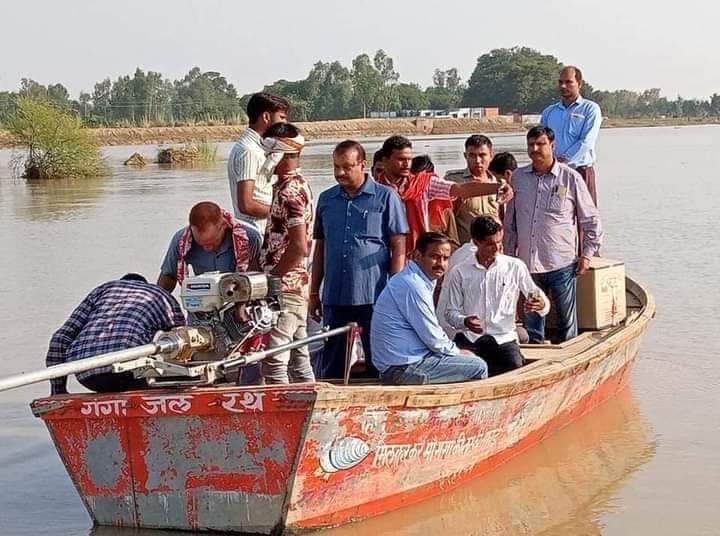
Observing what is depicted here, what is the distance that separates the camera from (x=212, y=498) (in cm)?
557

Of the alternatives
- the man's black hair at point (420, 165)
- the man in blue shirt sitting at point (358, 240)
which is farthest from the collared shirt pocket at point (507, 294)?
the man's black hair at point (420, 165)

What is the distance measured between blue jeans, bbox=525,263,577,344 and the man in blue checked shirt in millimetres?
2889

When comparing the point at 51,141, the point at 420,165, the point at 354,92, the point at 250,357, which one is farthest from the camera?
the point at 354,92

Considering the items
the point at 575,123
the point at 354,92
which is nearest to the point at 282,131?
the point at 575,123

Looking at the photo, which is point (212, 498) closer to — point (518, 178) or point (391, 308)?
point (391, 308)

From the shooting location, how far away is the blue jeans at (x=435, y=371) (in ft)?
20.1

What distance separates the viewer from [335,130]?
2931 inches

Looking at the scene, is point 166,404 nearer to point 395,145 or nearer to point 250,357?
point 250,357

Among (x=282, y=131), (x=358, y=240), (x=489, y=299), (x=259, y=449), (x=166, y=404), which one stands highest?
(x=282, y=131)

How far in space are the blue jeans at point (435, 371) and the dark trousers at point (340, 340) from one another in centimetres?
45

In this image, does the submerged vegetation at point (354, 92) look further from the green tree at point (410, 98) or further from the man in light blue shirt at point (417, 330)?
the man in light blue shirt at point (417, 330)

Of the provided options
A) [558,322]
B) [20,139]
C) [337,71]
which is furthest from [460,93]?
[558,322]

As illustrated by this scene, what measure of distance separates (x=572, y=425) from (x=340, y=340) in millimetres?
2062

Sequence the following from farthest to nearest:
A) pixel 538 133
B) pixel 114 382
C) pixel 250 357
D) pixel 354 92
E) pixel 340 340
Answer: pixel 354 92, pixel 538 133, pixel 340 340, pixel 114 382, pixel 250 357
